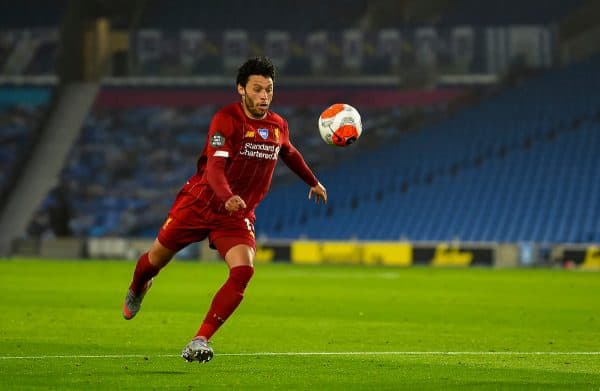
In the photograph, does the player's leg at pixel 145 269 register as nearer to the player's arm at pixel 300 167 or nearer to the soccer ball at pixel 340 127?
the player's arm at pixel 300 167

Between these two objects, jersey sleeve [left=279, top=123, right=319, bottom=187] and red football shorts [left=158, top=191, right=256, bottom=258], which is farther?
jersey sleeve [left=279, top=123, right=319, bottom=187]

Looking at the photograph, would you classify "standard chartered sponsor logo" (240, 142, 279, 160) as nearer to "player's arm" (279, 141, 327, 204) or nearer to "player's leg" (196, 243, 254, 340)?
"player's arm" (279, 141, 327, 204)

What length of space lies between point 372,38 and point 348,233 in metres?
10.00

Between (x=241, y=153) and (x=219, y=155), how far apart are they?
32 centimetres

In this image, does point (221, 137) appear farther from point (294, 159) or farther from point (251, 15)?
point (251, 15)

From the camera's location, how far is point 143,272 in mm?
11422

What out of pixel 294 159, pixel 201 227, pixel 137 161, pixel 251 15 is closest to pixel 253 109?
pixel 294 159

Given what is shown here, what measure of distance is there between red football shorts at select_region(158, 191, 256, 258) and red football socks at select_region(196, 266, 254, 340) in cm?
29

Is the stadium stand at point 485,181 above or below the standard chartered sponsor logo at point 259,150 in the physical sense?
below

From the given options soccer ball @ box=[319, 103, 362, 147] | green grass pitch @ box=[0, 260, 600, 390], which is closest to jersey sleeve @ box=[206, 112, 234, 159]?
soccer ball @ box=[319, 103, 362, 147]

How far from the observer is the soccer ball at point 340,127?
36.4ft

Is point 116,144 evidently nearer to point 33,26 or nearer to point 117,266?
point 33,26

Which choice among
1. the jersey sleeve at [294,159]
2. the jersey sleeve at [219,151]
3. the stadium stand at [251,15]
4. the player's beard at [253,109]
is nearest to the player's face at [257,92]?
the player's beard at [253,109]

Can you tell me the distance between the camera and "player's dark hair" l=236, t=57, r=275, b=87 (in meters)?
10.5
